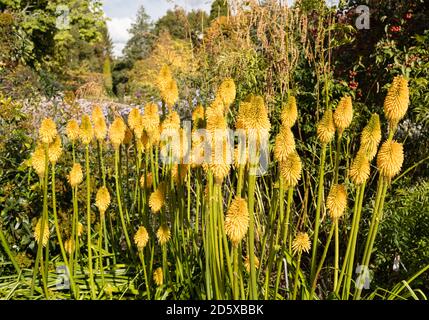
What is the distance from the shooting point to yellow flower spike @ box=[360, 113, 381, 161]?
65.5 inches

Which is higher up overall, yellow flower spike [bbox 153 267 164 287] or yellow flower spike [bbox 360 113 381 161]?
A: yellow flower spike [bbox 360 113 381 161]

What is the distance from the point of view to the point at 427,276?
269 centimetres

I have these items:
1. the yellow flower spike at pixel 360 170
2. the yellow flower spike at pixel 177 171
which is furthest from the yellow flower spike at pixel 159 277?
the yellow flower spike at pixel 360 170

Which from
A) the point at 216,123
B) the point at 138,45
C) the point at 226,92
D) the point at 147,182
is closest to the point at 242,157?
the point at 216,123

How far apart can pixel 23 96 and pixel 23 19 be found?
854cm

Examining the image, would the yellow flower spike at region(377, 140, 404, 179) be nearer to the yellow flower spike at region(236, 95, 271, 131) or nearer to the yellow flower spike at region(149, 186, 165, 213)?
the yellow flower spike at region(236, 95, 271, 131)

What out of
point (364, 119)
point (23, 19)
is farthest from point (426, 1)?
point (23, 19)

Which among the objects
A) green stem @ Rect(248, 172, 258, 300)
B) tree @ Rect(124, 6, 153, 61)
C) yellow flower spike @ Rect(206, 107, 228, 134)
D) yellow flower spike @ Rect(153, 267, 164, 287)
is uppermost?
tree @ Rect(124, 6, 153, 61)

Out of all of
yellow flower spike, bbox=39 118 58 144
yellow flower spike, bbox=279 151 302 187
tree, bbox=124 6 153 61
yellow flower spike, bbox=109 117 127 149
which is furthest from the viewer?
tree, bbox=124 6 153 61

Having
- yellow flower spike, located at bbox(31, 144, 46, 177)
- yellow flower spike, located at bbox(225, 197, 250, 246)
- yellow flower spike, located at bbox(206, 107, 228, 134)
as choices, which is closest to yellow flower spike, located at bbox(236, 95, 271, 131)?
yellow flower spike, located at bbox(206, 107, 228, 134)

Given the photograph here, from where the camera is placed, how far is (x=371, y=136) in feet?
5.51
